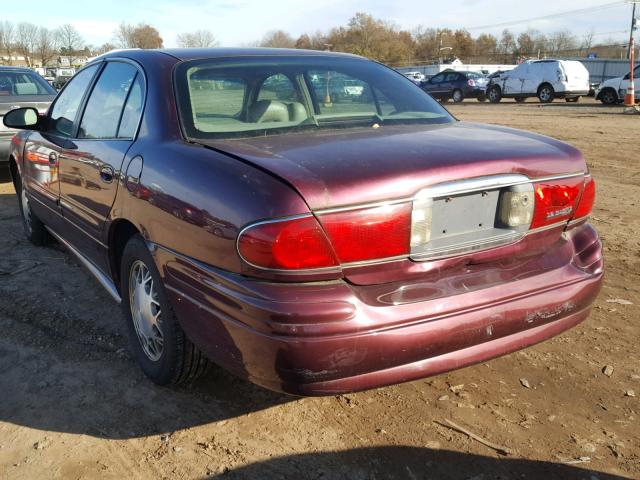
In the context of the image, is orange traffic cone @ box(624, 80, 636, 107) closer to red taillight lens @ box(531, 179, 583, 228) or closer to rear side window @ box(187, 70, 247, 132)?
red taillight lens @ box(531, 179, 583, 228)

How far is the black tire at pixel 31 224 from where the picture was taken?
529 cm

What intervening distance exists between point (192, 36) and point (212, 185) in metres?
71.7

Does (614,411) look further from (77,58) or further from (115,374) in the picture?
(77,58)

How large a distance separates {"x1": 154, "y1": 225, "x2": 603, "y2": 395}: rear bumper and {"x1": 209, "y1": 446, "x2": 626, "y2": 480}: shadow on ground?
394 millimetres

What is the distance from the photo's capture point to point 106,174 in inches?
125

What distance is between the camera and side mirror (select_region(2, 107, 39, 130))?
4.37 meters

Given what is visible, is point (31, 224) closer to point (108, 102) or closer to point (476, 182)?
point (108, 102)

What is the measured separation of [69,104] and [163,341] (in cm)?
218

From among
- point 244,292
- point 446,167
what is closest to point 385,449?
point 244,292

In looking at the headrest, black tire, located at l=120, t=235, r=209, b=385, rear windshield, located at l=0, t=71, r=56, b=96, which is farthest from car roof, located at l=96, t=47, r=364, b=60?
rear windshield, located at l=0, t=71, r=56, b=96

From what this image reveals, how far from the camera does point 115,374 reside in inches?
127

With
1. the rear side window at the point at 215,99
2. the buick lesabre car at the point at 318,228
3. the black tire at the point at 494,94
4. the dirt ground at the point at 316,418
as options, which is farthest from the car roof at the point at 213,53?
the black tire at the point at 494,94

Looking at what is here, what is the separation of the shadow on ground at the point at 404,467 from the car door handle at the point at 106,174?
5.11 ft

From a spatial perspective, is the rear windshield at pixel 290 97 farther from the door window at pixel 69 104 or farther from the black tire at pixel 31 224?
the black tire at pixel 31 224
